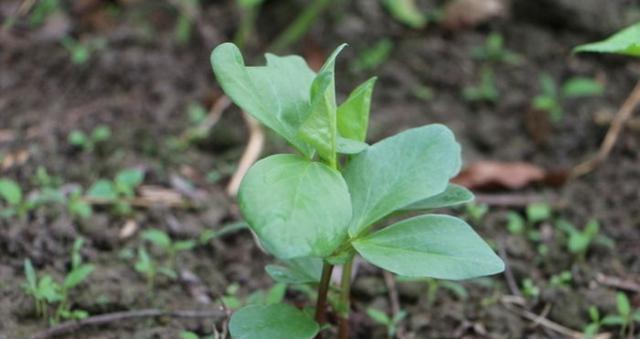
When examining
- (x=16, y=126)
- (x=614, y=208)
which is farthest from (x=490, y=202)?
(x=16, y=126)

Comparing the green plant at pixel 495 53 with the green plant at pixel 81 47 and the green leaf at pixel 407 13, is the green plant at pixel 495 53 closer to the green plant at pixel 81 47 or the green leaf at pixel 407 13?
the green leaf at pixel 407 13

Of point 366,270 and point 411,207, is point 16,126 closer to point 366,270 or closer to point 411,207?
point 366,270

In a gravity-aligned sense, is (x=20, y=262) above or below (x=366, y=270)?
above

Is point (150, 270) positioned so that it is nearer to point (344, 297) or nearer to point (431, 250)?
point (344, 297)

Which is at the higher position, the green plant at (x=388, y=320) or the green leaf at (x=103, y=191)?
the green leaf at (x=103, y=191)

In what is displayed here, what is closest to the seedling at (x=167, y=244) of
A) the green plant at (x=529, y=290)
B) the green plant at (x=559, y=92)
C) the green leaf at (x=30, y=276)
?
the green leaf at (x=30, y=276)

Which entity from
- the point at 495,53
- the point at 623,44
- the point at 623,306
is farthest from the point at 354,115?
the point at 495,53
